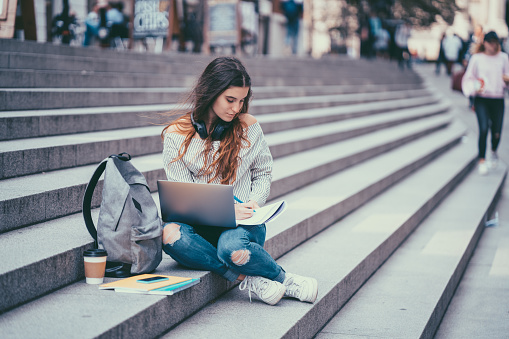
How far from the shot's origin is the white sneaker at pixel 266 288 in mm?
3250

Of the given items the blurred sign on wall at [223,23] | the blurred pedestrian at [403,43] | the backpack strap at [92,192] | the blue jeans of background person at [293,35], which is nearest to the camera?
the backpack strap at [92,192]

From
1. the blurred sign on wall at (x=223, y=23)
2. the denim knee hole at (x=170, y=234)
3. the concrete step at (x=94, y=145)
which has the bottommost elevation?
the denim knee hole at (x=170, y=234)

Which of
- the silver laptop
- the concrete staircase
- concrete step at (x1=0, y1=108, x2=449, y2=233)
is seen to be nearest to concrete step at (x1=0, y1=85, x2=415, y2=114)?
the concrete staircase

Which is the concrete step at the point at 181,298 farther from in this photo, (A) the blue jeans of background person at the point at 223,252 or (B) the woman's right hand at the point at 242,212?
(B) the woman's right hand at the point at 242,212

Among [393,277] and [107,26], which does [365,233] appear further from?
[107,26]

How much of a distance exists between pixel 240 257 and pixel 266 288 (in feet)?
0.77

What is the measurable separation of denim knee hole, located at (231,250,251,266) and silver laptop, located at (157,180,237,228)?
0.14 m

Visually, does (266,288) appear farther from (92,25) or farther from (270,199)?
(92,25)

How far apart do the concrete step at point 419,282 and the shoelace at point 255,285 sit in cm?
47

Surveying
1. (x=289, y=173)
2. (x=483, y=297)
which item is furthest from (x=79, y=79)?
(x=483, y=297)

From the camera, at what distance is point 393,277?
4547 mm

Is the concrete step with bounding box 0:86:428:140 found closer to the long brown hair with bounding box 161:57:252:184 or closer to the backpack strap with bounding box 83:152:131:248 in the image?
the long brown hair with bounding box 161:57:252:184

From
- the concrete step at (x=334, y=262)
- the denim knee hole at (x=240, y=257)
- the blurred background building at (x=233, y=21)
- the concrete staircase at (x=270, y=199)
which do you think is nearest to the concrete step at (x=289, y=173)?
the concrete staircase at (x=270, y=199)

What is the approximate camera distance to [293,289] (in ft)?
11.1
